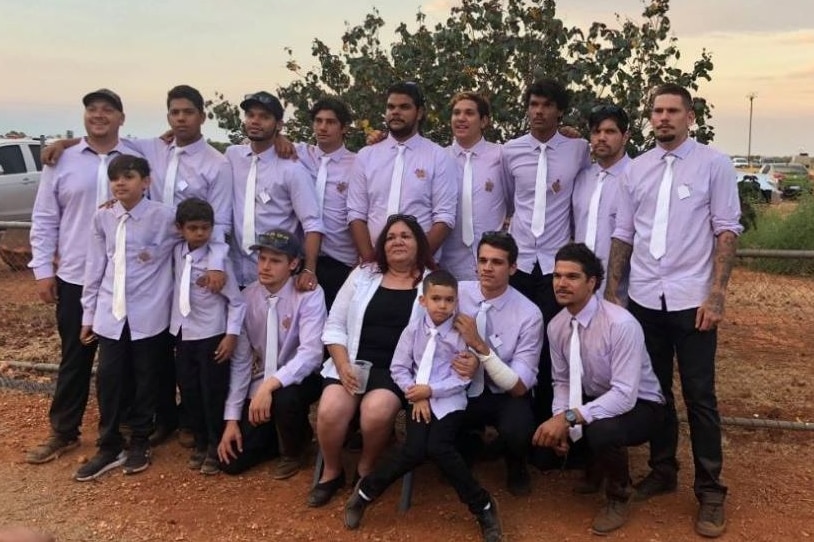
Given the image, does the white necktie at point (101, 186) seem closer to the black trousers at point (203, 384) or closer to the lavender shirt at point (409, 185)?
the black trousers at point (203, 384)

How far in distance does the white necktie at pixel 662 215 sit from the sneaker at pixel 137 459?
3.42 metres

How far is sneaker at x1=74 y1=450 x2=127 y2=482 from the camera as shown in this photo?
182 inches

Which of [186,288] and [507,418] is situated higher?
[186,288]

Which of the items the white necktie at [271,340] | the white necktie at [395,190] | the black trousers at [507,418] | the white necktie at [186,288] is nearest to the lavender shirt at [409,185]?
the white necktie at [395,190]

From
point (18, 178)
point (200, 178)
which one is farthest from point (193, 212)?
point (18, 178)

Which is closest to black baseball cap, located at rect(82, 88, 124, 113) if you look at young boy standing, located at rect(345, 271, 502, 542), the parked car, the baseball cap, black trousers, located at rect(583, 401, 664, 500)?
the baseball cap

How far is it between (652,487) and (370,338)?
1.90m

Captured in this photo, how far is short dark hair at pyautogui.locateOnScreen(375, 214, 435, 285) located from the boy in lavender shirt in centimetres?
138

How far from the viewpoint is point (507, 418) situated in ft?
13.7

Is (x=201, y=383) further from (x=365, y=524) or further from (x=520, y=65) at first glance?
(x=520, y=65)

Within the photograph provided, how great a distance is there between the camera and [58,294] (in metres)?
4.99

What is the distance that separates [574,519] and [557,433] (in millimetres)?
567

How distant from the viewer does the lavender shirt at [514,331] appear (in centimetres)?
429

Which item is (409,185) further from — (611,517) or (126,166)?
(611,517)
